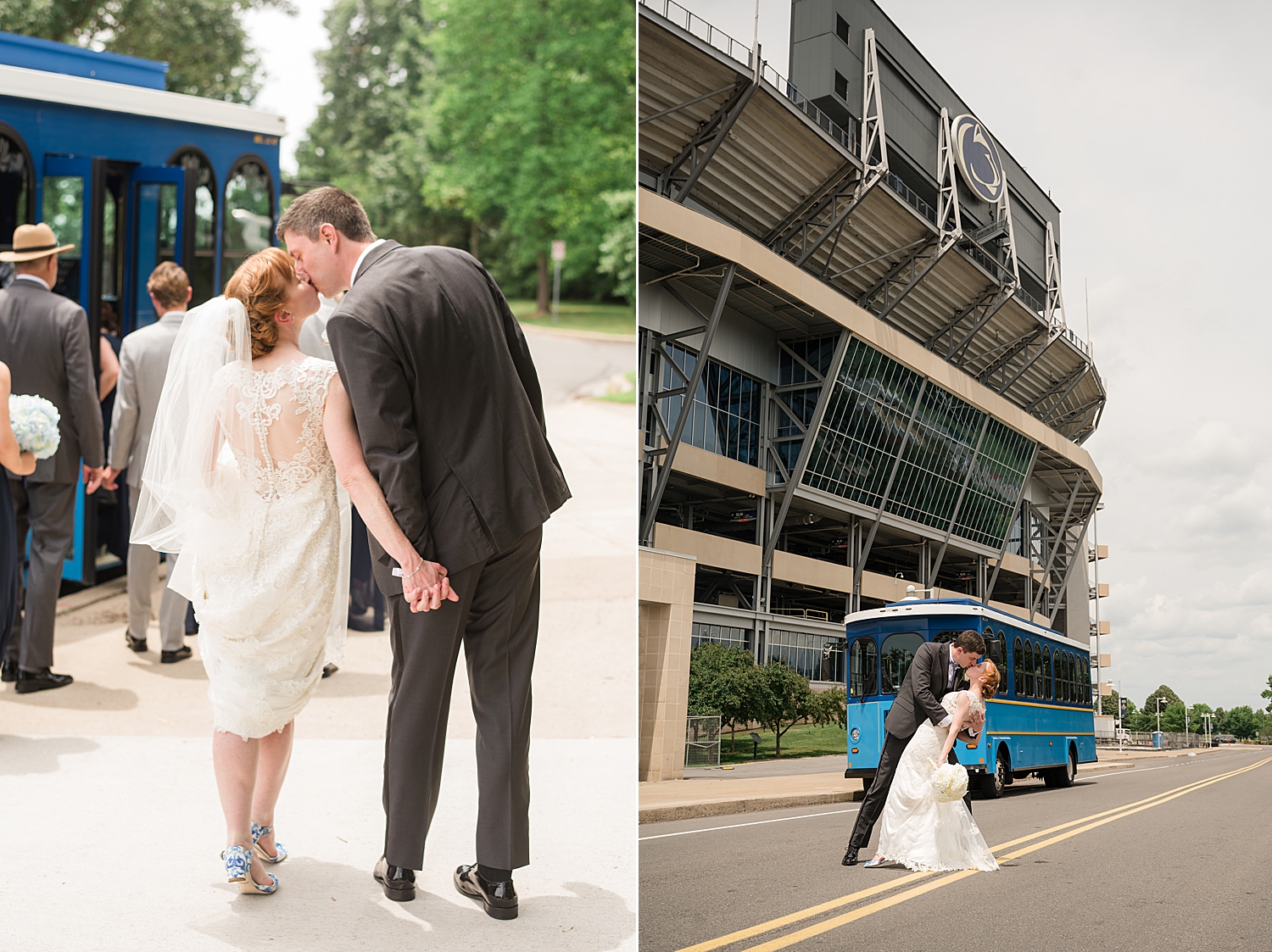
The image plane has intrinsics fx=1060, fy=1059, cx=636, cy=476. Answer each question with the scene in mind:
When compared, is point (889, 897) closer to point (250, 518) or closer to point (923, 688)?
point (923, 688)

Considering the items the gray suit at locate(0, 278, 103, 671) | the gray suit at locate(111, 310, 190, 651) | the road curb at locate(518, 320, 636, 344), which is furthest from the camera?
the road curb at locate(518, 320, 636, 344)

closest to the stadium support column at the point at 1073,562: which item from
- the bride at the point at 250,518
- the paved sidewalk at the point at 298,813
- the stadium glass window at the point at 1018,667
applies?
the stadium glass window at the point at 1018,667

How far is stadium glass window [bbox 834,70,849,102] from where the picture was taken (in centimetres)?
271

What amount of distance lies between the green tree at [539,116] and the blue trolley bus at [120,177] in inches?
942

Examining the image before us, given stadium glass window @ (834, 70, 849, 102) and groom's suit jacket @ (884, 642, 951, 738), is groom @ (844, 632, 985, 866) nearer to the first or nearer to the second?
groom's suit jacket @ (884, 642, 951, 738)

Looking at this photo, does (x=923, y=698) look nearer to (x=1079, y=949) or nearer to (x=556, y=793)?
(x=1079, y=949)

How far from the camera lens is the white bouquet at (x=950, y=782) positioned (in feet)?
8.77

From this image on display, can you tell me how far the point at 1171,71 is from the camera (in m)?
2.83

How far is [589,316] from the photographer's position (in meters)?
37.1

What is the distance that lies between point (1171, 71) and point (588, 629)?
6374 mm

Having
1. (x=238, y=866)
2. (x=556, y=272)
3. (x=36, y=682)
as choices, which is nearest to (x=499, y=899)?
(x=238, y=866)

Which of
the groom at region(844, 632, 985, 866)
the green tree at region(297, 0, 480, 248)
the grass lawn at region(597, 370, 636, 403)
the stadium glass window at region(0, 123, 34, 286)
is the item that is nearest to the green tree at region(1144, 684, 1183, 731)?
the groom at region(844, 632, 985, 866)

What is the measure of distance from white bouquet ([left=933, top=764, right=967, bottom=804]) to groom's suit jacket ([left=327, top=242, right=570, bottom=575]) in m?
1.43

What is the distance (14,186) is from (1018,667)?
8.87 metres
